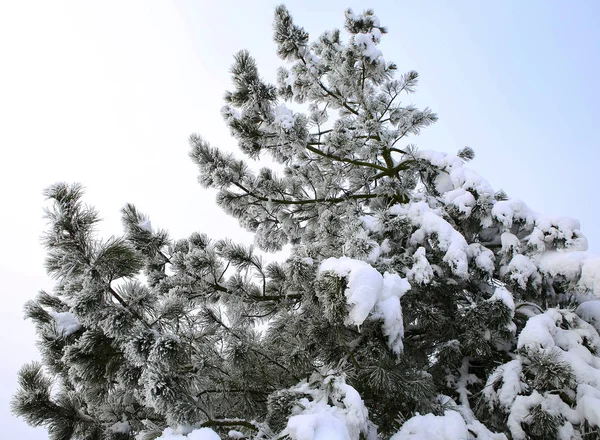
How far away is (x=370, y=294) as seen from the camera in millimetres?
2045

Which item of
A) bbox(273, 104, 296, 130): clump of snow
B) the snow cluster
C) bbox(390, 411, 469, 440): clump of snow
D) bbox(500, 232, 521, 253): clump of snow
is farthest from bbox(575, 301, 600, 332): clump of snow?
bbox(273, 104, 296, 130): clump of snow

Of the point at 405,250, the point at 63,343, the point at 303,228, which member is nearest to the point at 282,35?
the point at 303,228

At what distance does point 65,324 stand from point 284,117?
2936 millimetres

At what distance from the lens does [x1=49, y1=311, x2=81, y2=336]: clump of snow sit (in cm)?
230

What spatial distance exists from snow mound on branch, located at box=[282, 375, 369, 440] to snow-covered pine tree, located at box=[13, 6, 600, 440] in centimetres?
1

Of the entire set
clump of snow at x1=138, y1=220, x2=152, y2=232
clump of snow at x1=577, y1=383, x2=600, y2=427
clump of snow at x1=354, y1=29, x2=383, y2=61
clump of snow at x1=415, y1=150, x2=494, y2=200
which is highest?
clump of snow at x1=354, y1=29, x2=383, y2=61

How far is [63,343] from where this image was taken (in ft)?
7.56

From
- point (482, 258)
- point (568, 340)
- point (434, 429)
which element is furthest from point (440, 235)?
point (434, 429)

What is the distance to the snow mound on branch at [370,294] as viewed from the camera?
202cm

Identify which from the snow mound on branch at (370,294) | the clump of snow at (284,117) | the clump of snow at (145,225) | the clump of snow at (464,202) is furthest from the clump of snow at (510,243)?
Result: the clump of snow at (145,225)

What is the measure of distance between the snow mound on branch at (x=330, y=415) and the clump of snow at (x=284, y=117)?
2.74 meters

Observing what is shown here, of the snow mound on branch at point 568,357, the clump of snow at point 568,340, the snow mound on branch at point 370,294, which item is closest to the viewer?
the snow mound on branch at point 370,294

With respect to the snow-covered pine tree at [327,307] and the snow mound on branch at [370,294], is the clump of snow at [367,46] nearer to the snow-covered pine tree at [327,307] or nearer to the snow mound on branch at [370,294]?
the snow-covered pine tree at [327,307]

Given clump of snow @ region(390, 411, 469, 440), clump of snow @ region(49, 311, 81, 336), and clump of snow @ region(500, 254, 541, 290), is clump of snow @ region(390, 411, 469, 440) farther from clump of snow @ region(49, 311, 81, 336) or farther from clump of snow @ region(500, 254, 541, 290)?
clump of snow @ region(49, 311, 81, 336)
